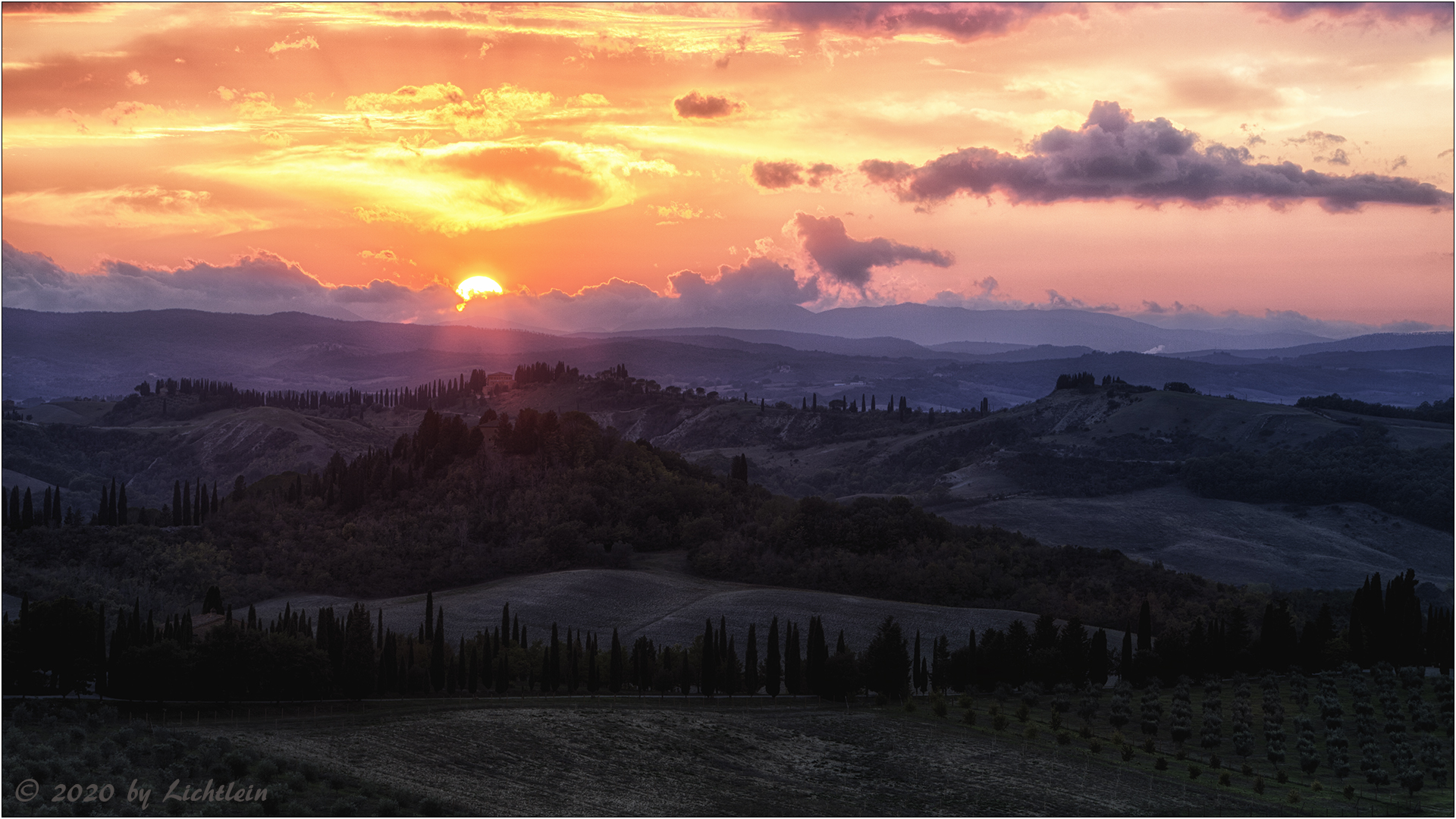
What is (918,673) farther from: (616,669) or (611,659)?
(611,659)

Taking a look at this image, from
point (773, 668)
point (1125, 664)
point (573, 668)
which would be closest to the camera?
point (573, 668)

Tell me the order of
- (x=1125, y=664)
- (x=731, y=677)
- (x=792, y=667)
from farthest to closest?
(x=1125, y=664) < (x=792, y=667) < (x=731, y=677)

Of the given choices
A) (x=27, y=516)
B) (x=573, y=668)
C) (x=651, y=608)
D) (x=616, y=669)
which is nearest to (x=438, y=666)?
(x=573, y=668)

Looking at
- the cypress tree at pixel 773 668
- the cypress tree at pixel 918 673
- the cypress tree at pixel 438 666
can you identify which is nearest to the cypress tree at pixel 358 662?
the cypress tree at pixel 438 666

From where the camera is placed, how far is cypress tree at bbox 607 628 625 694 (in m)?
91.6

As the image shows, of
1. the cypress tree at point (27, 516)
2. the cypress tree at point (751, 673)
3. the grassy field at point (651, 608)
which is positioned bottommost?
the grassy field at point (651, 608)

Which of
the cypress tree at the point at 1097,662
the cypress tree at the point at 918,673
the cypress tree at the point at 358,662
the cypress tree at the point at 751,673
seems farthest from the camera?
the cypress tree at the point at 1097,662

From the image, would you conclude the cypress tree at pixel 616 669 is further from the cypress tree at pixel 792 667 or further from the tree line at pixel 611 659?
the cypress tree at pixel 792 667

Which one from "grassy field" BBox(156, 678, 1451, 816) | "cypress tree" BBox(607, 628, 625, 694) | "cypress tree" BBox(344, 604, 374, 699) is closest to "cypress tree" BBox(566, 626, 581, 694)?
"cypress tree" BBox(607, 628, 625, 694)

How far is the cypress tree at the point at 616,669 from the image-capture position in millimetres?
91625

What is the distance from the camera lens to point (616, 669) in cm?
9244

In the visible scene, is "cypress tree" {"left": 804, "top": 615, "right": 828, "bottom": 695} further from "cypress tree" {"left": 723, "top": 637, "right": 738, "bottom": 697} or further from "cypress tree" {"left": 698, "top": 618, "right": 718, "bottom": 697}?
"cypress tree" {"left": 698, "top": 618, "right": 718, "bottom": 697}

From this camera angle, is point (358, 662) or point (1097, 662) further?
point (1097, 662)

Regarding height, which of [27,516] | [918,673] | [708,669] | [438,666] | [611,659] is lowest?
[918,673]
